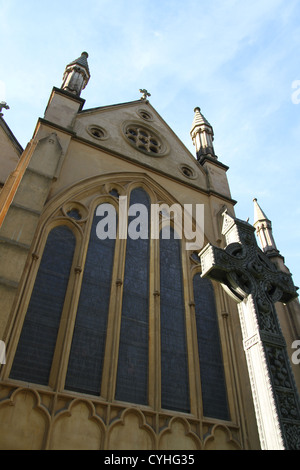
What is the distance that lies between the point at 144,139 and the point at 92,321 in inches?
334

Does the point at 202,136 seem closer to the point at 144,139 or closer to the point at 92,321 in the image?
the point at 144,139

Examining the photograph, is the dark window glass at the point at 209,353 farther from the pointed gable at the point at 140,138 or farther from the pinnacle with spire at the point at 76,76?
the pinnacle with spire at the point at 76,76

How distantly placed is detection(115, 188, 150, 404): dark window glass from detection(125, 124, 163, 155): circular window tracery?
4156mm

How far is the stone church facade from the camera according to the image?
4.99 metres

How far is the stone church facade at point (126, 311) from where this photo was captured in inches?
196

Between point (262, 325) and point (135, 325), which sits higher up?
point (135, 325)

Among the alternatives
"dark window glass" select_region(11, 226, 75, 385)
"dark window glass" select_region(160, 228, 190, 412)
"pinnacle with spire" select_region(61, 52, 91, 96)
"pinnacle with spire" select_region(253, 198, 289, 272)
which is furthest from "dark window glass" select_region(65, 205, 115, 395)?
"pinnacle with spire" select_region(61, 52, 91, 96)

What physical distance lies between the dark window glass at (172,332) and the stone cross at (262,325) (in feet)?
12.0

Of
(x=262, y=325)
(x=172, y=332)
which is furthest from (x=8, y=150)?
(x=262, y=325)

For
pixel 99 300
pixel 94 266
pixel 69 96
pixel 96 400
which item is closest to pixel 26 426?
pixel 96 400

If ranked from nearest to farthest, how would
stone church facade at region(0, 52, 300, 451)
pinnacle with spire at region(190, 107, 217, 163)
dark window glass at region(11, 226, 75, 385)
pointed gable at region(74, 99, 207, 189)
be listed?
stone church facade at region(0, 52, 300, 451) < dark window glass at region(11, 226, 75, 385) < pointed gable at region(74, 99, 207, 189) < pinnacle with spire at region(190, 107, 217, 163)

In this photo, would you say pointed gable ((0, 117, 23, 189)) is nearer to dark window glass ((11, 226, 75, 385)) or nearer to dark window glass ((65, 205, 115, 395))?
dark window glass ((11, 226, 75, 385))

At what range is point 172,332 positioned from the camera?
876cm
